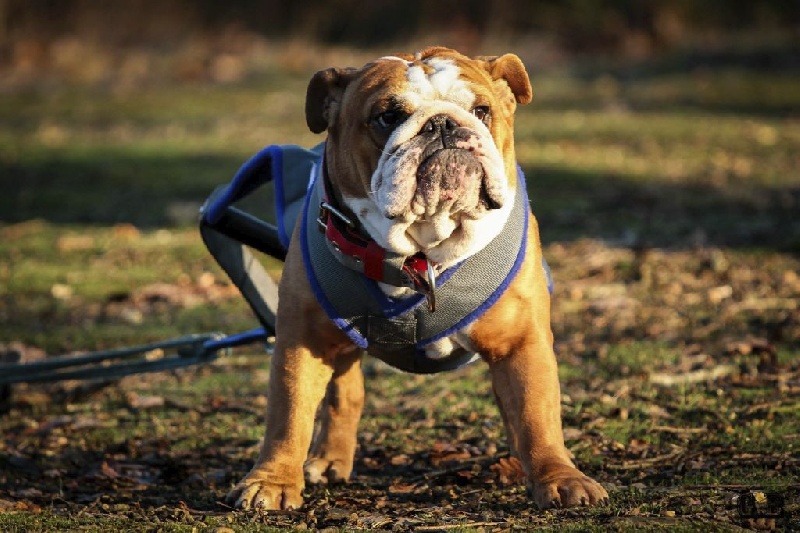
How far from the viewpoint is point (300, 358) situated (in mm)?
3822

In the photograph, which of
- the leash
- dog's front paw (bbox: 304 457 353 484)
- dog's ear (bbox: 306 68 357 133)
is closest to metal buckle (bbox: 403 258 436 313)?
dog's ear (bbox: 306 68 357 133)

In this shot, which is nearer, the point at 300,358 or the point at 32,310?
the point at 300,358

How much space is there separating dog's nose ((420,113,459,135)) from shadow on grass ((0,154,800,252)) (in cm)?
555

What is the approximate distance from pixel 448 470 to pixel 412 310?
0.77 meters

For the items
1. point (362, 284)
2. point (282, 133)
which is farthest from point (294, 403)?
point (282, 133)

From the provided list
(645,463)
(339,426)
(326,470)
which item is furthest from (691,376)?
(326,470)

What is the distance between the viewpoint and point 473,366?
19.9 feet

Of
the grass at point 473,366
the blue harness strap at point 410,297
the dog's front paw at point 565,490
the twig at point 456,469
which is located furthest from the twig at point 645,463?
the blue harness strap at point 410,297

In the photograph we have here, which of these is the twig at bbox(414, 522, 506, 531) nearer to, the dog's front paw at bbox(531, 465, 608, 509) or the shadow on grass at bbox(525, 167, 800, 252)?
the dog's front paw at bbox(531, 465, 608, 509)

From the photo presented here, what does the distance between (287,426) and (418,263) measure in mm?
668

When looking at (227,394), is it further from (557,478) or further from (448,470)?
(557,478)

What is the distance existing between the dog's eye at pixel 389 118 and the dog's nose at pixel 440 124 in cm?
11

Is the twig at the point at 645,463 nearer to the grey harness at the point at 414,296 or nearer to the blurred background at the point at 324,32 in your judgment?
the grey harness at the point at 414,296

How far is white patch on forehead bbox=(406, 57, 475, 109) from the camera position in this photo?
3.67 meters
